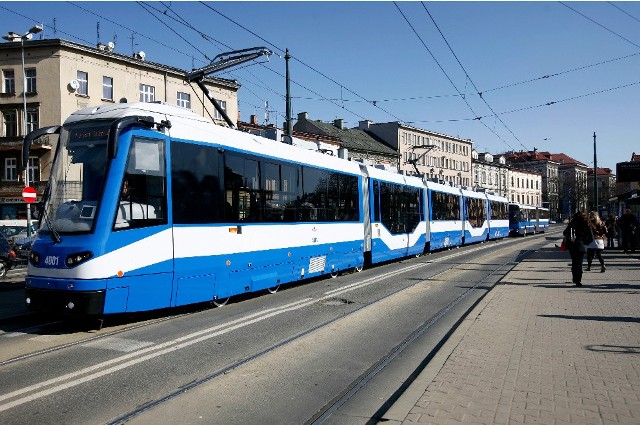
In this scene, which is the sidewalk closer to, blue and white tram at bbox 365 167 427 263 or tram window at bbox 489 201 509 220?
blue and white tram at bbox 365 167 427 263

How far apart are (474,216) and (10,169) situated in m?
31.9

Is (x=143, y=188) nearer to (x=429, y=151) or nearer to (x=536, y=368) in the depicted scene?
(x=536, y=368)

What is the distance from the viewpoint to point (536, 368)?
6.27 m

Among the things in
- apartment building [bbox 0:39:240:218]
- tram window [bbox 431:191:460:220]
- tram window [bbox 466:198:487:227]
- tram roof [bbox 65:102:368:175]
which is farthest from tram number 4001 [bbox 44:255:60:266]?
apartment building [bbox 0:39:240:218]

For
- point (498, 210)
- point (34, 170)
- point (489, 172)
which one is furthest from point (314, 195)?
point (489, 172)

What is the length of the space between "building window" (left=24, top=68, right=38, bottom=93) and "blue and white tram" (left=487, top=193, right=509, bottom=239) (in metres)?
31.6

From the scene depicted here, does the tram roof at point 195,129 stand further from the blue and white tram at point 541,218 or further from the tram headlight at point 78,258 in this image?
the blue and white tram at point 541,218

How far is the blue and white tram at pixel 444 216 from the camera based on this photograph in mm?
26156

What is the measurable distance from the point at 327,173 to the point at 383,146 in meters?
64.3

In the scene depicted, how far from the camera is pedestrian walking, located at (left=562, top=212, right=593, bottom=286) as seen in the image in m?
13.5

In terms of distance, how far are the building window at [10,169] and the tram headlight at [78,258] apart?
37771 millimetres

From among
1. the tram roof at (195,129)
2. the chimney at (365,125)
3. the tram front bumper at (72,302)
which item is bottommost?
the tram front bumper at (72,302)

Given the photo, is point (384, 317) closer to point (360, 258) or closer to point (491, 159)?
point (360, 258)

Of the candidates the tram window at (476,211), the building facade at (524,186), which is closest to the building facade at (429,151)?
the building facade at (524,186)
